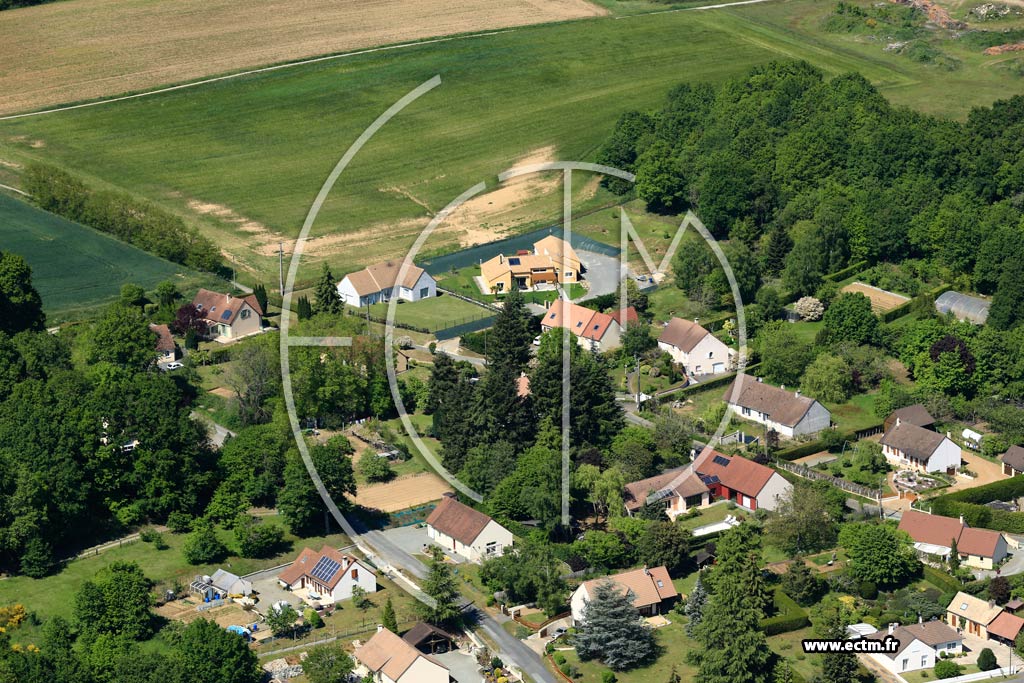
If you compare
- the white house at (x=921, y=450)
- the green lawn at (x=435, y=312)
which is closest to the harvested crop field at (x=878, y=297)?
the white house at (x=921, y=450)

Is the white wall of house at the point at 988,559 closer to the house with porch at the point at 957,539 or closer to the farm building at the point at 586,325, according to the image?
the house with porch at the point at 957,539

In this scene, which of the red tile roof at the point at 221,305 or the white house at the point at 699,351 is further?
the red tile roof at the point at 221,305

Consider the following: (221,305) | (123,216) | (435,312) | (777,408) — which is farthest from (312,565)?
(123,216)

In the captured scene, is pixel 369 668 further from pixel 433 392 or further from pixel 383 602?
pixel 433 392

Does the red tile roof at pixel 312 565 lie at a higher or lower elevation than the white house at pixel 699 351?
lower

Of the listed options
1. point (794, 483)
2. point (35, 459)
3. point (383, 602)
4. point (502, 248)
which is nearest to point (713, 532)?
point (794, 483)

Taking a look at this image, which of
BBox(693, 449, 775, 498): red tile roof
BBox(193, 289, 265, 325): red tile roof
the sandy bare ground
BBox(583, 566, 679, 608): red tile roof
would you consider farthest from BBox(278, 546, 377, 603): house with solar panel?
BBox(193, 289, 265, 325): red tile roof

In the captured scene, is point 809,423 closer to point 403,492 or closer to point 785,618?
point 785,618
